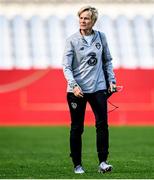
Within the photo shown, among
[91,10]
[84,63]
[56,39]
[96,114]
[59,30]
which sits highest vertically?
[91,10]

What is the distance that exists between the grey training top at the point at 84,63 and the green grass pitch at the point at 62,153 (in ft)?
3.19

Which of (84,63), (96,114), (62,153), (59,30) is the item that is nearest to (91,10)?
(84,63)

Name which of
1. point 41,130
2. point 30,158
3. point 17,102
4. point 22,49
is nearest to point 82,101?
point 30,158

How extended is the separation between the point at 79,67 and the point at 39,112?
14.8 metres

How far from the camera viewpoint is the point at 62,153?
13984mm

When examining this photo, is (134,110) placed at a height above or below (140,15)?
below

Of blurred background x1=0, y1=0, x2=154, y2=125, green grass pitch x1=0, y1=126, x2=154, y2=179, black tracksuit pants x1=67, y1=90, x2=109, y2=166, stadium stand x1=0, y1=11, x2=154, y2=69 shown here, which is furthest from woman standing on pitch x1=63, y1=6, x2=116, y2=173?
stadium stand x1=0, y1=11, x2=154, y2=69

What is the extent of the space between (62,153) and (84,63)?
446cm

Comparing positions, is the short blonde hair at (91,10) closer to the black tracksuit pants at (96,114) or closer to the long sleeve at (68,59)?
the long sleeve at (68,59)

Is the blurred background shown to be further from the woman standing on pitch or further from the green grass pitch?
the woman standing on pitch

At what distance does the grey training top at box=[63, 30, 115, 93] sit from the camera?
381 inches

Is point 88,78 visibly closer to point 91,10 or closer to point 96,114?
point 96,114

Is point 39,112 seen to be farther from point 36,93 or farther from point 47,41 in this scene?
point 47,41

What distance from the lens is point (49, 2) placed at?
32844 millimetres
